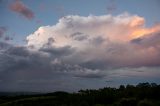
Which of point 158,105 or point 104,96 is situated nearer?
point 158,105

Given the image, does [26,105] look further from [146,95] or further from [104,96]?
[146,95]

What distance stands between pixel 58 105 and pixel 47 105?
12.1m

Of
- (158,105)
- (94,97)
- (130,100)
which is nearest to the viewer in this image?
(158,105)

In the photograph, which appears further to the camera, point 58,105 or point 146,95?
point 58,105

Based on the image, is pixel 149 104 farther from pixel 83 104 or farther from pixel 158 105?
pixel 83 104

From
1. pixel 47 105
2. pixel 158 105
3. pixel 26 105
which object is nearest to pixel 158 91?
pixel 158 105

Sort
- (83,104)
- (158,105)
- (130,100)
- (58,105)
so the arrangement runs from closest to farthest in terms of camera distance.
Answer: (158,105), (130,100), (83,104), (58,105)

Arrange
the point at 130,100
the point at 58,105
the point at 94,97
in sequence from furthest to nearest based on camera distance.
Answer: the point at 94,97, the point at 58,105, the point at 130,100

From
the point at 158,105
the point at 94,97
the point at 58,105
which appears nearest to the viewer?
the point at 158,105

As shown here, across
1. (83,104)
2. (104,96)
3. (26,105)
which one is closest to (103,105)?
(83,104)

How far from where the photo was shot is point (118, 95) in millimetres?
184625

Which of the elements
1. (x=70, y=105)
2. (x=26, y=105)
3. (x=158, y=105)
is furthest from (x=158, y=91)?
(x=26, y=105)

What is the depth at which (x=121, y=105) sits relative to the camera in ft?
485

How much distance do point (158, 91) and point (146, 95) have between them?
803 centimetres
